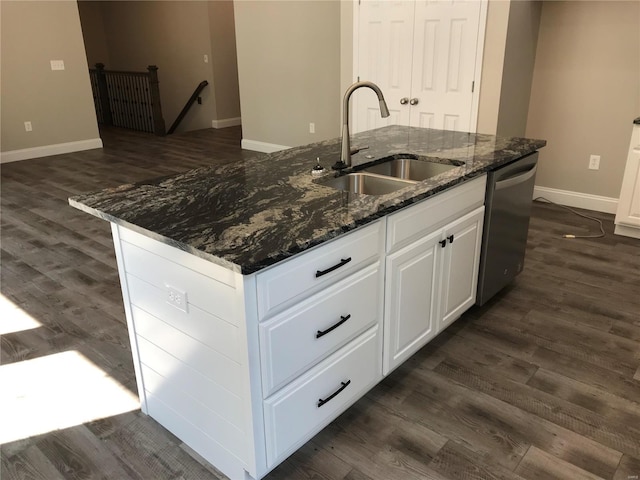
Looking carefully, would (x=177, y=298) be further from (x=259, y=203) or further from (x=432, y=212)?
(x=432, y=212)

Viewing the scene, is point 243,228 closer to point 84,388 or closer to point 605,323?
point 84,388

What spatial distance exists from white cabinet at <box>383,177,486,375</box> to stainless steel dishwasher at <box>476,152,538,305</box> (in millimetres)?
72

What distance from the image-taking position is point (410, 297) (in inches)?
84.3

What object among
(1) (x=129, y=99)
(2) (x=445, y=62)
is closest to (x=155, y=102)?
(1) (x=129, y=99)

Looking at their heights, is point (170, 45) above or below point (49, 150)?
above

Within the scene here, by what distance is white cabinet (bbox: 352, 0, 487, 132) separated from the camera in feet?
13.3

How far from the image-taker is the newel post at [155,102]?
26.8ft

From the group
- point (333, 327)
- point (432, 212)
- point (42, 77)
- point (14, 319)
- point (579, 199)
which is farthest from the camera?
point (42, 77)

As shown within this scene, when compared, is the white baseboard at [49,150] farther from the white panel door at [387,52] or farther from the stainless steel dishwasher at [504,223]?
the stainless steel dishwasher at [504,223]

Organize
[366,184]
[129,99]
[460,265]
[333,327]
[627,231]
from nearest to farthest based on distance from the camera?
[333,327]
[366,184]
[460,265]
[627,231]
[129,99]

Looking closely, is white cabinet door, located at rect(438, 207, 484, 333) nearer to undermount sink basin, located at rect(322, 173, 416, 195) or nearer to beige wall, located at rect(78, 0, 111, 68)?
undermount sink basin, located at rect(322, 173, 416, 195)

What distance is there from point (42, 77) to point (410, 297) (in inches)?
255

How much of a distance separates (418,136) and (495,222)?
0.75 m

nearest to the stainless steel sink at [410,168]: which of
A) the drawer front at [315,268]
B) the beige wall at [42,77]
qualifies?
the drawer front at [315,268]
